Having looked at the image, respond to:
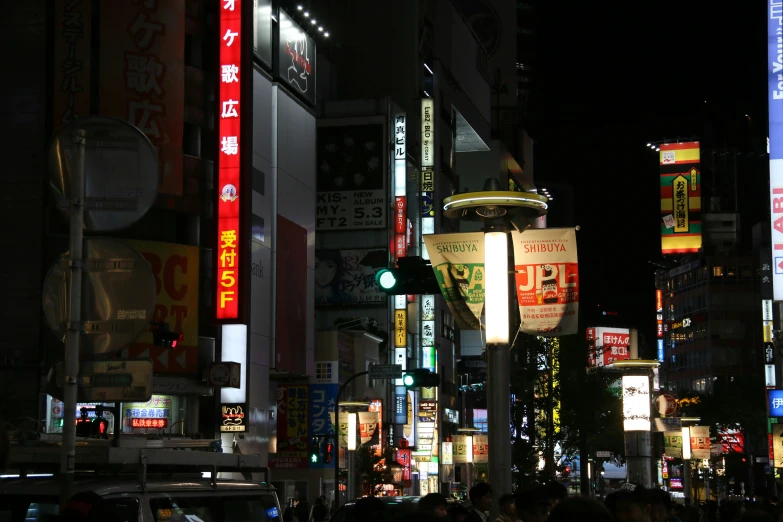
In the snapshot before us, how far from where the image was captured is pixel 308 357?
151 feet

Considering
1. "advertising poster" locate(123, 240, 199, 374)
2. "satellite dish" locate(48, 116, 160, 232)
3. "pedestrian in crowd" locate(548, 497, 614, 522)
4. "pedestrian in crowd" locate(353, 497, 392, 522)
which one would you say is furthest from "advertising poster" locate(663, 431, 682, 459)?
"pedestrian in crowd" locate(548, 497, 614, 522)

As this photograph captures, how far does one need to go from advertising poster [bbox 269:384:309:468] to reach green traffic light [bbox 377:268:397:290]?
2483 cm

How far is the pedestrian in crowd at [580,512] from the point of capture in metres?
4.34

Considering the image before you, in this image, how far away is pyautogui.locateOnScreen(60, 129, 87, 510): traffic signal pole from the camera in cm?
704

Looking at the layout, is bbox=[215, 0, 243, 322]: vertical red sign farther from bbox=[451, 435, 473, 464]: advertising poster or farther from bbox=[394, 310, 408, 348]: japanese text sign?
bbox=[451, 435, 473, 464]: advertising poster

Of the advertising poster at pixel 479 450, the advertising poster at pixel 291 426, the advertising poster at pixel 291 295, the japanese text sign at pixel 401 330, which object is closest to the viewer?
the advertising poster at pixel 291 426

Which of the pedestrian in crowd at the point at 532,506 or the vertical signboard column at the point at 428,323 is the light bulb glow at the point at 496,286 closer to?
the pedestrian in crowd at the point at 532,506

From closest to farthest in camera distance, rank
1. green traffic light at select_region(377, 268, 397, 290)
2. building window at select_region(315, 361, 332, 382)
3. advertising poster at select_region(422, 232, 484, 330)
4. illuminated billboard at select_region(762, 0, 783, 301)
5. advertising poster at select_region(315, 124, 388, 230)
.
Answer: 1. advertising poster at select_region(422, 232, 484, 330)
2. green traffic light at select_region(377, 268, 397, 290)
3. illuminated billboard at select_region(762, 0, 783, 301)
4. building window at select_region(315, 361, 332, 382)
5. advertising poster at select_region(315, 124, 388, 230)

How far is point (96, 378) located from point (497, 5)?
108 meters

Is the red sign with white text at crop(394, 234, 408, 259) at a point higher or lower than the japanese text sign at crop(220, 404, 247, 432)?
higher

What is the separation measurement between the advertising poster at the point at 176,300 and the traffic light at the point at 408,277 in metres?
17.7

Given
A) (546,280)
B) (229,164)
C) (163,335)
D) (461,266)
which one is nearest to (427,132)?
(229,164)

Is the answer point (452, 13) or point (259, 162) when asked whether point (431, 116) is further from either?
point (259, 162)

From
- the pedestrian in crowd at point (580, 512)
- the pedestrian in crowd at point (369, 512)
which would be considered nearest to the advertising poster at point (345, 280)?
the pedestrian in crowd at point (369, 512)
